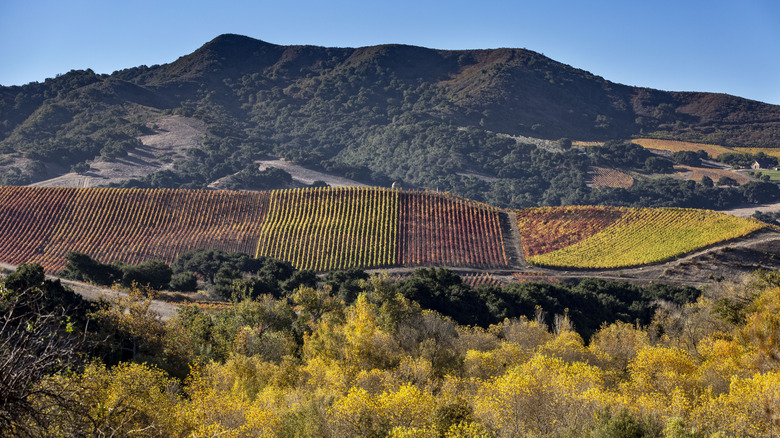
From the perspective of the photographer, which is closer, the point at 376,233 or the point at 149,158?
the point at 376,233

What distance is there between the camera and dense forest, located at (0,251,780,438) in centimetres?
1905

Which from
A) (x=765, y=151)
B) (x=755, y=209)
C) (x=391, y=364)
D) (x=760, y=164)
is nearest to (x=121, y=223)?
(x=391, y=364)

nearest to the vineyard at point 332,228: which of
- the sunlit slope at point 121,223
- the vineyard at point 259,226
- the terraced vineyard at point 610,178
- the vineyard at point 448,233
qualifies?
the vineyard at point 259,226

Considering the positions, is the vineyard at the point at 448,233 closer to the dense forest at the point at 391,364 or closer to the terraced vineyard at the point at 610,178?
the dense forest at the point at 391,364

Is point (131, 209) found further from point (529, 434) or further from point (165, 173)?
point (529, 434)

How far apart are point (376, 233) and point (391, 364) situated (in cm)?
5205

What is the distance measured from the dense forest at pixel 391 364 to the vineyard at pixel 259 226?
70.4ft

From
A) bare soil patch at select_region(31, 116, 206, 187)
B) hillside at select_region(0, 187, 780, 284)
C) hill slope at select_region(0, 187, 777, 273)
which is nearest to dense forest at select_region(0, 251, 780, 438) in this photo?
hillside at select_region(0, 187, 780, 284)

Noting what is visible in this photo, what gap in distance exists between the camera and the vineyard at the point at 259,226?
7912cm

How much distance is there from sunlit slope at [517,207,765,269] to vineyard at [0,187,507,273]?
19.5 ft

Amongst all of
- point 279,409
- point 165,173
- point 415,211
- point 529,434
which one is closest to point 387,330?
point 279,409

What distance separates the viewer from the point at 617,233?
8494 centimetres

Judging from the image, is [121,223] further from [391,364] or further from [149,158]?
[149,158]

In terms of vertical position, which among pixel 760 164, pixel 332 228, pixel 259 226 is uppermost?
pixel 760 164
